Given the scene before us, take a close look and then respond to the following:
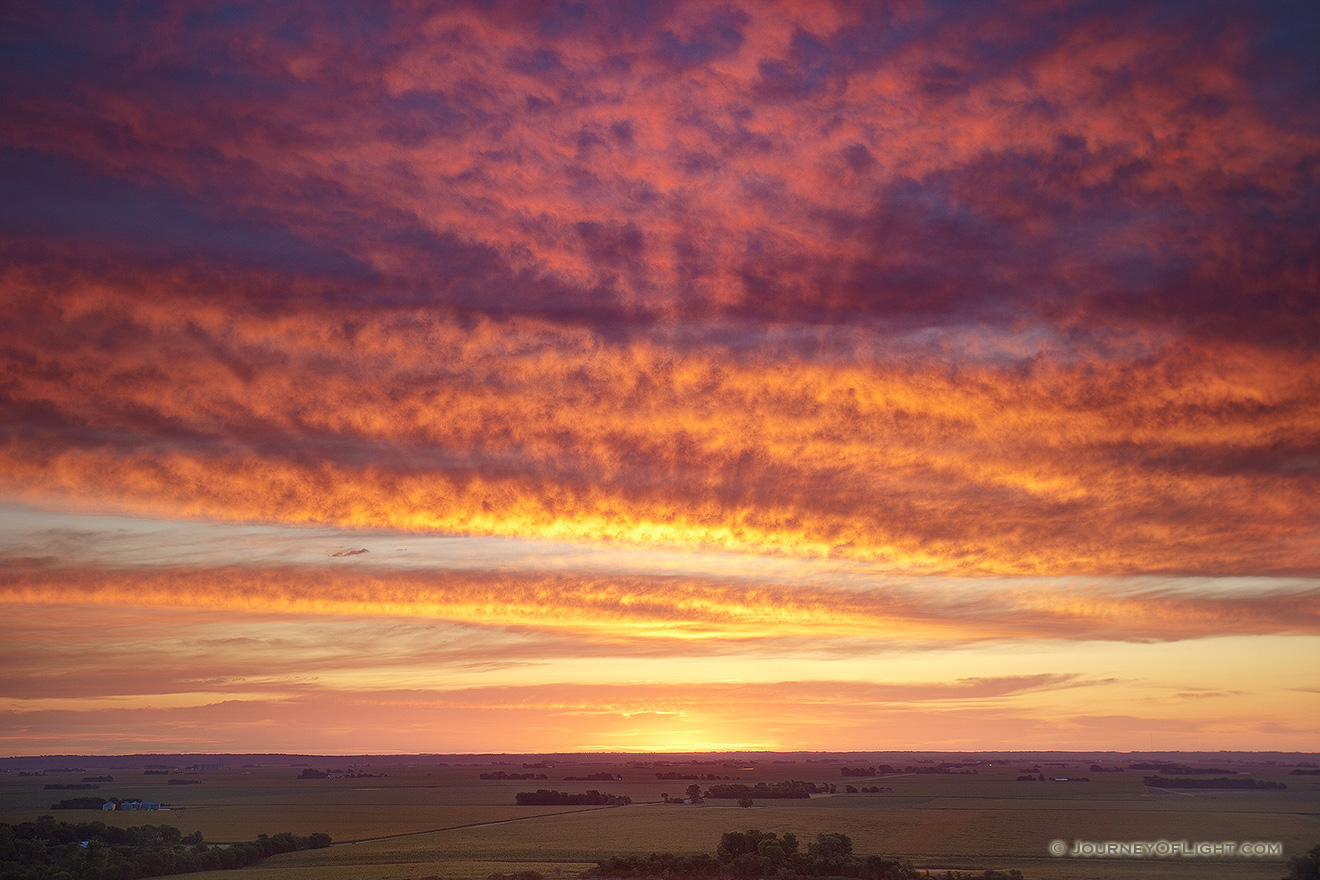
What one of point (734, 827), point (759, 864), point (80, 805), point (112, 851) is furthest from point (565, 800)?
point (759, 864)

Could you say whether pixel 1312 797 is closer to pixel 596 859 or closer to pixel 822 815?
pixel 822 815

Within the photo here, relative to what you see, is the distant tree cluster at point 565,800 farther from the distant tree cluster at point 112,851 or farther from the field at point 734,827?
the distant tree cluster at point 112,851

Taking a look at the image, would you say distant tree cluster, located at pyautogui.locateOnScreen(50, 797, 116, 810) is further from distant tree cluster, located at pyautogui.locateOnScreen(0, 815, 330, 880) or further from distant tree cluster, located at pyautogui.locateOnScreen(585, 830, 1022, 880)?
distant tree cluster, located at pyautogui.locateOnScreen(585, 830, 1022, 880)

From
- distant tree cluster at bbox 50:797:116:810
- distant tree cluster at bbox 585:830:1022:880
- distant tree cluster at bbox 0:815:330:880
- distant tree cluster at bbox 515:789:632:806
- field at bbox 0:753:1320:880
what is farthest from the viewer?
distant tree cluster at bbox 515:789:632:806

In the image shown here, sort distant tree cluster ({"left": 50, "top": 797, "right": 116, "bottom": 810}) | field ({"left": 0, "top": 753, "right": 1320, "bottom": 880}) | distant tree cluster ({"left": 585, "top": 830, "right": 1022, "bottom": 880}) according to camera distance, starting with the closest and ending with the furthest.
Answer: distant tree cluster ({"left": 585, "top": 830, "right": 1022, "bottom": 880}), field ({"left": 0, "top": 753, "right": 1320, "bottom": 880}), distant tree cluster ({"left": 50, "top": 797, "right": 116, "bottom": 810})

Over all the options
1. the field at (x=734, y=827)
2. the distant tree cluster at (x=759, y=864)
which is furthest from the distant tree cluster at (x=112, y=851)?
the distant tree cluster at (x=759, y=864)

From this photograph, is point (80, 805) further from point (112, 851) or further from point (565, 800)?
point (112, 851)

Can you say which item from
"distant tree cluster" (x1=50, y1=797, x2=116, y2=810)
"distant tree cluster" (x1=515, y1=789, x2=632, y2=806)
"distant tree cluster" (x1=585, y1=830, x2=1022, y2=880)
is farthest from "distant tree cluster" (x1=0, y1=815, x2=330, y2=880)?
"distant tree cluster" (x1=515, y1=789, x2=632, y2=806)

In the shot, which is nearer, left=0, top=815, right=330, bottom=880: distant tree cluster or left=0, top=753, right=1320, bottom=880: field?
left=0, top=815, right=330, bottom=880: distant tree cluster
